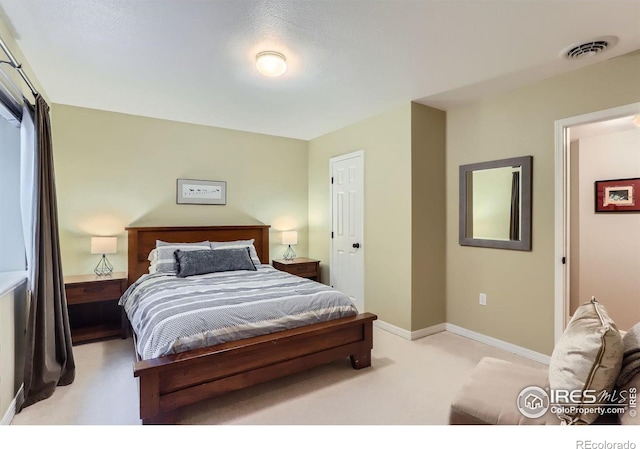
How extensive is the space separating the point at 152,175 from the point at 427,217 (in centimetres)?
332

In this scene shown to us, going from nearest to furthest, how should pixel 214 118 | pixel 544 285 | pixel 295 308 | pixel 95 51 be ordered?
pixel 95 51
pixel 295 308
pixel 544 285
pixel 214 118

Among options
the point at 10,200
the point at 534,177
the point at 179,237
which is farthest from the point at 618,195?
the point at 10,200

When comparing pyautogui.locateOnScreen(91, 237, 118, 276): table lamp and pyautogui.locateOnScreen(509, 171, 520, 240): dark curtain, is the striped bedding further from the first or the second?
pyautogui.locateOnScreen(509, 171, 520, 240): dark curtain

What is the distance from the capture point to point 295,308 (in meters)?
2.50

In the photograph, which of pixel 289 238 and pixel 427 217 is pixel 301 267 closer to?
pixel 289 238

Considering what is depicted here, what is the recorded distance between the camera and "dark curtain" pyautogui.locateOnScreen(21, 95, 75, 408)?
85.7 inches

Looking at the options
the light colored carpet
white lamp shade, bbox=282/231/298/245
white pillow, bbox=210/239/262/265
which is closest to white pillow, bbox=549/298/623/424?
the light colored carpet

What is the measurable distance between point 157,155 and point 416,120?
10.2 ft

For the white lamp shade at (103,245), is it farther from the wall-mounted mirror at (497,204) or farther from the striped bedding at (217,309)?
the wall-mounted mirror at (497,204)

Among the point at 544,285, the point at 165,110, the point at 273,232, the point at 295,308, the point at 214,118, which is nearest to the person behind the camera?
the point at 295,308

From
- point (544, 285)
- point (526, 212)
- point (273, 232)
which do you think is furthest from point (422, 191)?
point (273, 232)

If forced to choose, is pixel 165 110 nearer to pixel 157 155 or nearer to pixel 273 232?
pixel 157 155

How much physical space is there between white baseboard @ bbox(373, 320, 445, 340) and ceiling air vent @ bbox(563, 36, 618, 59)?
2.70 metres

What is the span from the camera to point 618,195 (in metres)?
3.38
